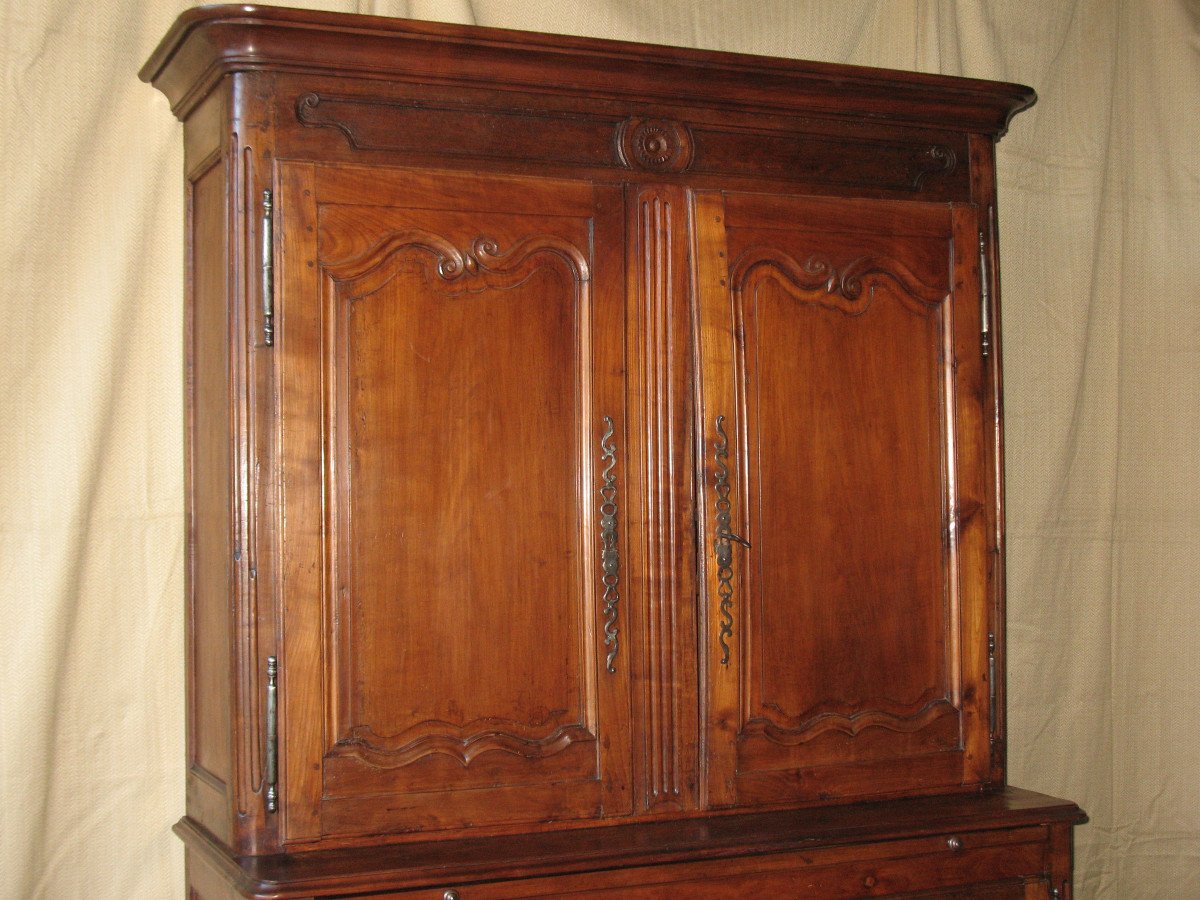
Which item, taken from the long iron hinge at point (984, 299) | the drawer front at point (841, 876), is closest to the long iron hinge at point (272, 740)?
the drawer front at point (841, 876)

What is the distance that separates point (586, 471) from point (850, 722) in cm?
71

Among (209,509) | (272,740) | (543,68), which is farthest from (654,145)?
(272,740)

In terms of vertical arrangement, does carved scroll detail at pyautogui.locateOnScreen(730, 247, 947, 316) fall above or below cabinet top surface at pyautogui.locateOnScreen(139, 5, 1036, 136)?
below

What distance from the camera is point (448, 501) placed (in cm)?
216

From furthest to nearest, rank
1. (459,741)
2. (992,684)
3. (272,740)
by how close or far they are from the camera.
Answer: (992,684) → (459,741) → (272,740)

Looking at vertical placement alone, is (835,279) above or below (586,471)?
above

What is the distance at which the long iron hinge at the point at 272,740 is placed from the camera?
2035 mm

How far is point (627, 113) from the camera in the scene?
2.30 meters

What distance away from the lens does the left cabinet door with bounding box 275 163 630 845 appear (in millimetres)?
2072

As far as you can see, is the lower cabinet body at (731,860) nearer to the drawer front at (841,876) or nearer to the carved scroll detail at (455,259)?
the drawer front at (841,876)

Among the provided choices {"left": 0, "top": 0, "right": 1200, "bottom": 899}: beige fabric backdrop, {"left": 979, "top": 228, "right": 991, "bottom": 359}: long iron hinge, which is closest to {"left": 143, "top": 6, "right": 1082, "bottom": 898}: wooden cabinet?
{"left": 979, "top": 228, "right": 991, "bottom": 359}: long iron hinge

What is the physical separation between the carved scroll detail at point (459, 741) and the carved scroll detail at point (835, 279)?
2.89ft

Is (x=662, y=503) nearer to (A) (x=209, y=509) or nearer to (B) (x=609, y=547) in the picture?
(B) (x=609, y=547)

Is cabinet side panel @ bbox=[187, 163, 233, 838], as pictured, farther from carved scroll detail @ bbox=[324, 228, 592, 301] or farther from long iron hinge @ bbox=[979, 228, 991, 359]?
long iron hinge @ bbox=[979, 228, 991, 359]
